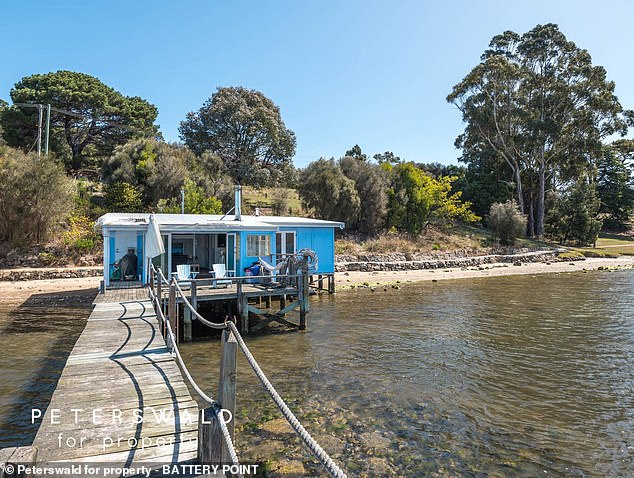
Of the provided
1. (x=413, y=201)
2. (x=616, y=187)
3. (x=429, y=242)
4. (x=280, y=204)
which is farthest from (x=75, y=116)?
(x=616, y=187)

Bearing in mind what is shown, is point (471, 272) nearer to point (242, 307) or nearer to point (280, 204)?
point (280, 204)

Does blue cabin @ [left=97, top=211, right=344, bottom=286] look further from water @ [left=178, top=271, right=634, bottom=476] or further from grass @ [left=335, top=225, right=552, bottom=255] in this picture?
grass @ [left=335, top=225, right=552, bottom=255]

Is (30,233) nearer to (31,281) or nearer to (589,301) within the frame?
(31,281)

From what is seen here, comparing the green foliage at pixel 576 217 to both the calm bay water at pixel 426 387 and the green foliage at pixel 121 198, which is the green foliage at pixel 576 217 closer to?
the calm bay water at pixel 426 387

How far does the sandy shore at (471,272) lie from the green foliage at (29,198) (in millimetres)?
16308

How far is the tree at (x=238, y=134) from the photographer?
41875 mm

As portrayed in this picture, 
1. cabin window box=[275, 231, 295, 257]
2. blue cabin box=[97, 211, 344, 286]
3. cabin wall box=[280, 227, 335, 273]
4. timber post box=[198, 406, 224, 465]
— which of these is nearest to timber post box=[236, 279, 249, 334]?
blue cabin box=[97, 211, 344, 286]

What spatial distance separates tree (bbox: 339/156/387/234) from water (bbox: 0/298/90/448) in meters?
23.6

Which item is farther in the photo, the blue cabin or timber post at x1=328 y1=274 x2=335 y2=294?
timber post at x1=328 y1=274 x2=335 y2=294

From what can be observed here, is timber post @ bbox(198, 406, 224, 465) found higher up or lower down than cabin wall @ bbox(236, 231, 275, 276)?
lower down

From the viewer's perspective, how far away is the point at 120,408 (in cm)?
522

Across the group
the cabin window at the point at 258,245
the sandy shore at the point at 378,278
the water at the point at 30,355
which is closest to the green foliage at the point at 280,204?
the sandy shore at the point at 378,278

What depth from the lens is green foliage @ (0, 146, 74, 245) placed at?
22.5m

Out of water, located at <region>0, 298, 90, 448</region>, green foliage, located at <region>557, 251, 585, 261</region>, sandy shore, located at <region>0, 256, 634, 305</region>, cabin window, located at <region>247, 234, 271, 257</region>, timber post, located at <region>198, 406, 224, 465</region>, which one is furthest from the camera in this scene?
green foliage, located at <region>557, 251, 585, 261</region>
